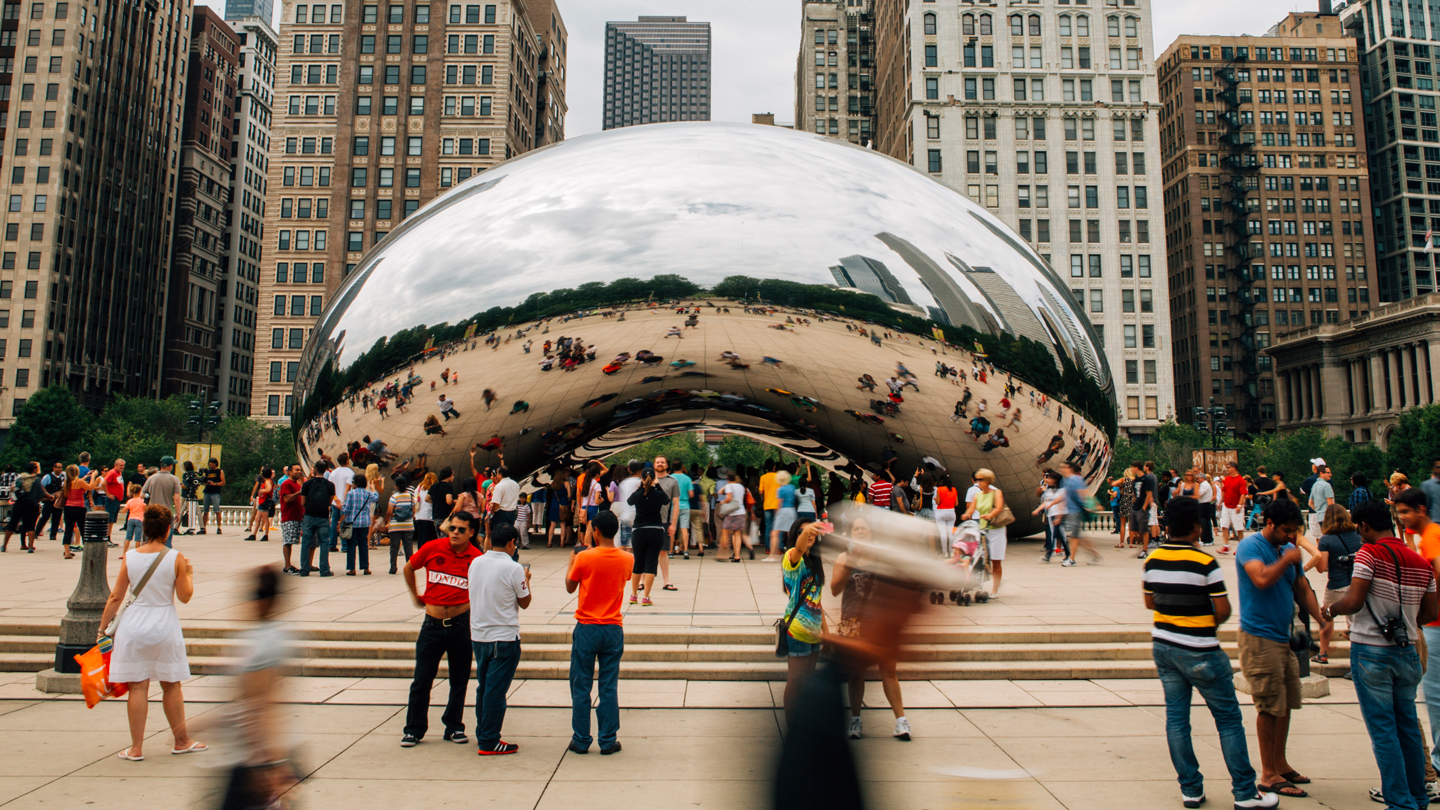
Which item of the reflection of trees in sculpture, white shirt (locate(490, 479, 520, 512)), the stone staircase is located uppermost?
the reflection of trees in sculpture

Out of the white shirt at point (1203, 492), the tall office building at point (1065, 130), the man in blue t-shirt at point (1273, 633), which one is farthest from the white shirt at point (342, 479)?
the tall office building at point (1065, 130)

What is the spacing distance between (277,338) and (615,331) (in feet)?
217

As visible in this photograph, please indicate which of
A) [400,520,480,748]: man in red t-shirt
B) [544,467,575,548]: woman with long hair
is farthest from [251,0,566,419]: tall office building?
[400,520,480,748]: man in red t-shirt

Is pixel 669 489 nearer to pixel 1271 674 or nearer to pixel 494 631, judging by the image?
pixel 494 631

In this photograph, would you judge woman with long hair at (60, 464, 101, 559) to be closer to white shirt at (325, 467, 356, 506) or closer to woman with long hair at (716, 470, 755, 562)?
white shirt at (325, 467, 356, 506)

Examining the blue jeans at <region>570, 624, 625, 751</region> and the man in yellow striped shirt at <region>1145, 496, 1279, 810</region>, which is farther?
the blue jeans at <region>570, 624, 625, 751</region>

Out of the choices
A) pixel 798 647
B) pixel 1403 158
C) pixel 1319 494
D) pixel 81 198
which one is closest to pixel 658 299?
pixel 798 647

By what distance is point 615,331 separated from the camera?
33.2 feet

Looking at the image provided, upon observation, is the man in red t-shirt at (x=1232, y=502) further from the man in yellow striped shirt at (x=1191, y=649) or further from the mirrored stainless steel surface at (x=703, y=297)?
the man in yellow striped shirt at (x=1191, y=649)

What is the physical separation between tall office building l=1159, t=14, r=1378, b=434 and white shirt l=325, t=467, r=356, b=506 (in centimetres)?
9805

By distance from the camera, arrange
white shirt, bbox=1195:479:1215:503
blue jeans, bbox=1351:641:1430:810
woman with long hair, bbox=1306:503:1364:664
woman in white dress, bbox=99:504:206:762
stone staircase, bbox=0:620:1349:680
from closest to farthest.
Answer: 1. blue jeans, bbox=1351:641:1430:810
2. woman in white dress, bbox=99:504:206:762
3. woman with long hair, bbox=1306:503:1364:664
4. stone staircase, bbox=0:620:1349:680
5. white shirt, bbox=1195:479:1215:503

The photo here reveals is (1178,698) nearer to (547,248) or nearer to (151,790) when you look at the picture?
(151,790)

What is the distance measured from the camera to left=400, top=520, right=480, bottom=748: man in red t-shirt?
5031 millimetres

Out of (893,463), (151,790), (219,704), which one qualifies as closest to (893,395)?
(893,463)
